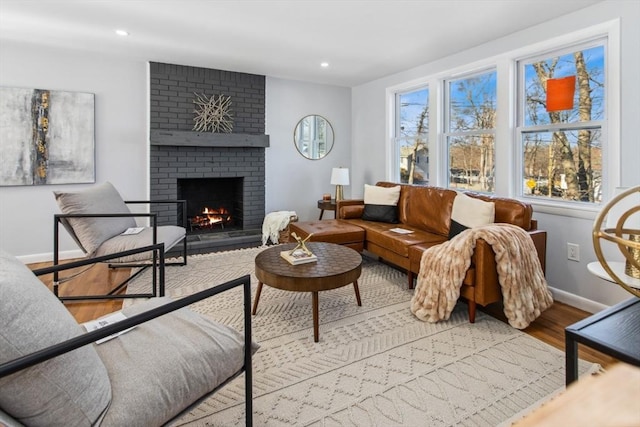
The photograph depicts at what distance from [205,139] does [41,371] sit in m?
4.10

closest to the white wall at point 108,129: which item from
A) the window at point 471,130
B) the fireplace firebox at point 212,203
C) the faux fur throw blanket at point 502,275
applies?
the fireplace firebox at point 212,203

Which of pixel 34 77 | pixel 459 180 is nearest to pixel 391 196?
pixel 459 180

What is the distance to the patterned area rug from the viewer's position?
1.70 m

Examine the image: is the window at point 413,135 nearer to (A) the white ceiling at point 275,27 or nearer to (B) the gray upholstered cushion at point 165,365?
(A) the white ceiling at point 275,27

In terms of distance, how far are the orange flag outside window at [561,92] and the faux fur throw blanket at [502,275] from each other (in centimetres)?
120

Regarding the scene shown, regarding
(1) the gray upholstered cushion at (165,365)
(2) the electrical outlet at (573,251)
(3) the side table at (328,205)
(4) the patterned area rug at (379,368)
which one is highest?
(3) the side table at (328,205)

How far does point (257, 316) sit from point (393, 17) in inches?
106

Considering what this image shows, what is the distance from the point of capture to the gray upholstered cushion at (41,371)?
929mm

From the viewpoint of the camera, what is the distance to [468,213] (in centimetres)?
316

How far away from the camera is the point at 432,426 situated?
1618 millimetres

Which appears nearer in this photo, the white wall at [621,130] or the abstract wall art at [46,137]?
the white wall at [621,130]

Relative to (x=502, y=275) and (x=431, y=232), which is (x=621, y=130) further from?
(x=431, y=232)

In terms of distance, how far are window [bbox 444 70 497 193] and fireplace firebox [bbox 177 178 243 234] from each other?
2.91 meters

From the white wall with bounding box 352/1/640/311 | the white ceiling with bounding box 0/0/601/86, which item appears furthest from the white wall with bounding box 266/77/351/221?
the white wall with bounding box 352/1/640/311
